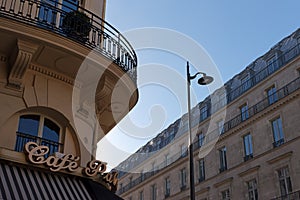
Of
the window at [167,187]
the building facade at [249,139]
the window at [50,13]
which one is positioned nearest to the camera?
the window at [50,13]

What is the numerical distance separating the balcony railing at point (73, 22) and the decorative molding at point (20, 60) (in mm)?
568

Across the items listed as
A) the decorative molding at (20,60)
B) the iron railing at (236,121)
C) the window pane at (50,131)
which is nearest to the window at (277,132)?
the iron railing at (236,121)

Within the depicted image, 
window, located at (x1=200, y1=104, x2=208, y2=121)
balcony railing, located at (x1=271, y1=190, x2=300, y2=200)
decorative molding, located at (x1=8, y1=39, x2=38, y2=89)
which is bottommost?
decorative molding, located at (x1=8, y1=39, x2=38, y2=89)

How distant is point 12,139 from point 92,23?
406cm

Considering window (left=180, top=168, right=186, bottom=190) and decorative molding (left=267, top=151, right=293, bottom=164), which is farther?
window (left=180, top=168, right=186, bottom=190)

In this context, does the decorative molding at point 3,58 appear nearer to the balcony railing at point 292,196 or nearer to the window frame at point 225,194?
the balcony railing at point 292,196

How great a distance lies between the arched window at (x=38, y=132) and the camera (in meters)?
9.41

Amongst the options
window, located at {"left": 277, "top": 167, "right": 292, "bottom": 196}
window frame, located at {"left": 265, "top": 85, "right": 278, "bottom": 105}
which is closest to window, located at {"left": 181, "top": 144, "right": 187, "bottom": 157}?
window frame, located at {"left": 265, "top": 85, "right": 278, "bottom": 105}

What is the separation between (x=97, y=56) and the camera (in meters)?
9.73

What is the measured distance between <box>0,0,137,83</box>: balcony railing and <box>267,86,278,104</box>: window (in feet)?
62.7

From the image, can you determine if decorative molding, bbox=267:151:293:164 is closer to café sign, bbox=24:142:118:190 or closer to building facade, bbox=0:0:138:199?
building facade, bbox=0:0:138:199

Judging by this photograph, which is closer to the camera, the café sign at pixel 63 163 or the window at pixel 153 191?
the café sign at pixel 63 163

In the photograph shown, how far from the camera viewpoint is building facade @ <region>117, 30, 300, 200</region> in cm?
2600

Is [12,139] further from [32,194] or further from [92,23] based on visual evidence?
[92,23]
